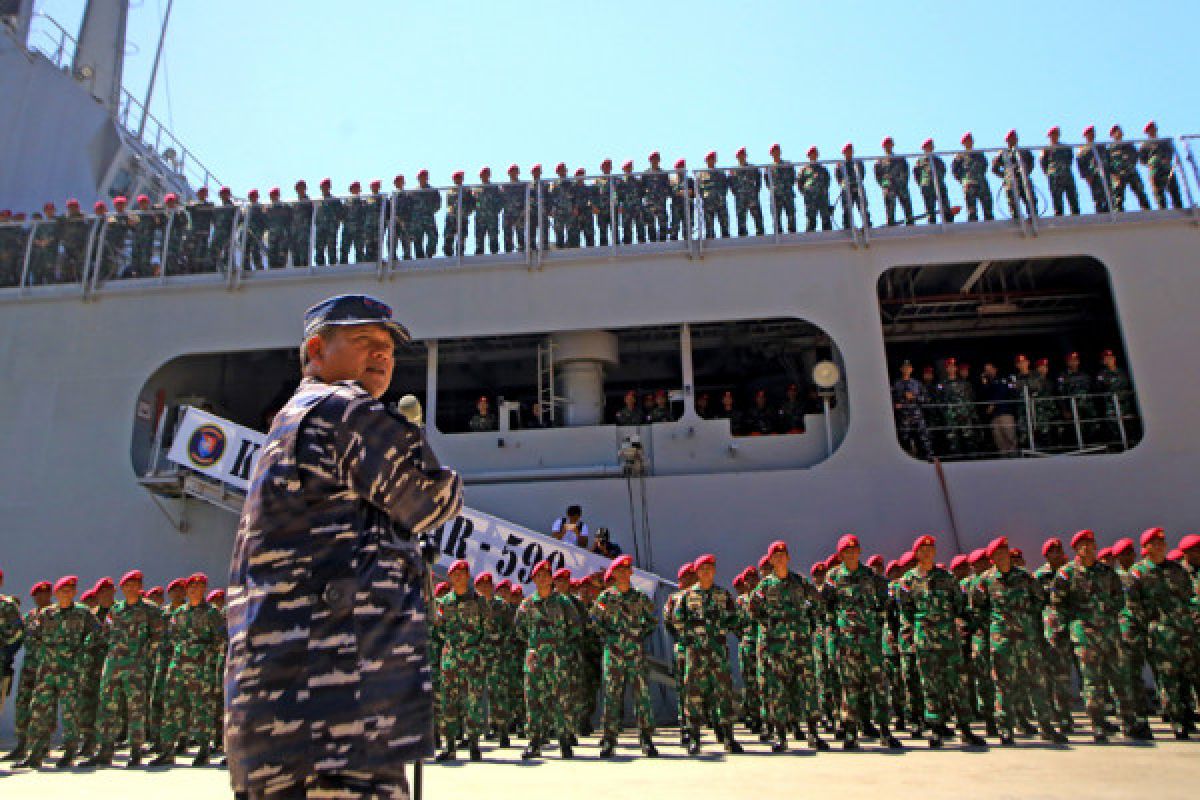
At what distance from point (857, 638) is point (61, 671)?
21.8ft

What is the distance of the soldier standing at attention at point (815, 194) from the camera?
10.3 m

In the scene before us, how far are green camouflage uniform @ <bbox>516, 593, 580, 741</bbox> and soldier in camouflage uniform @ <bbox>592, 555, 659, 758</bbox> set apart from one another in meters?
0.31

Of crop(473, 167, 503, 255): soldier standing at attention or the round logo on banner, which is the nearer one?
the round logo on banner

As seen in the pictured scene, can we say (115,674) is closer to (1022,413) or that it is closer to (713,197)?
(713,197)

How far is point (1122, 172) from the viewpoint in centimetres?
1007

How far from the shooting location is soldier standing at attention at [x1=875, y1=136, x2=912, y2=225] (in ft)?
33.4

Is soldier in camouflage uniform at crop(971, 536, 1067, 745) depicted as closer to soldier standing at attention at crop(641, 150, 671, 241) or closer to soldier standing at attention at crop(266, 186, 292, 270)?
soldier standing at attention at crop(641, 150, 671, 241)

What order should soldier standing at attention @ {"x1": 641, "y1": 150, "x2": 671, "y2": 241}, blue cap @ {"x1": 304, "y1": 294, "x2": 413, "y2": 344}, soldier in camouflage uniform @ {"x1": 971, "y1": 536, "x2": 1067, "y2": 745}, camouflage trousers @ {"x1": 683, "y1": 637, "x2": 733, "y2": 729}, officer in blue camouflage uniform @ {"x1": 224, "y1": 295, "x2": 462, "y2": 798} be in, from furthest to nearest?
soldier standing at attention @ {"x1": 641, "y1": 150, "x2": 671, "y2": 241}, camouflage trousers @ {"x1": 683, "y1": 637, "x2": 733, "y2": 729}, soldier in camouflage uniform @ {"x1": 971, "y1": 536, "x2": 1067, "y2": 745}, blue cap @ {"x1": 304, "y1": 294, "x2": 413, "y2": 344}, officer in blue camouflage uniform @ {"x1": 224, "y1": 295, "x2": 462, "y2": 798}

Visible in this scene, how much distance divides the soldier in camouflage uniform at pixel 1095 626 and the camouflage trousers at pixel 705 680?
8.62 ft

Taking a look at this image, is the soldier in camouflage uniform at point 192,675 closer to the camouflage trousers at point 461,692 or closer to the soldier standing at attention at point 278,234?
the camouflage trousers at point 461,692

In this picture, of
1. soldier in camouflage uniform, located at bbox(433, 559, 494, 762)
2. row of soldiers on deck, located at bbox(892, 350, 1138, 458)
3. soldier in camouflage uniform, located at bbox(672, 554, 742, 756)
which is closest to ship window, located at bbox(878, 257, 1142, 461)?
row of soldiers on deck, located at bbox(892, 350, 1138, 458)

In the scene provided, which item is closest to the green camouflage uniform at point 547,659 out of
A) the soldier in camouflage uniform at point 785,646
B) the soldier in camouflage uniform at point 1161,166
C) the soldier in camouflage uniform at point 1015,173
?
the soldier in camouflage uniform at point 785,646

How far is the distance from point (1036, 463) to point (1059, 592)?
2.99 meters

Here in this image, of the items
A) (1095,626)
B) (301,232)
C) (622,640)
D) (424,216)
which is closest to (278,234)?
(301,232)
